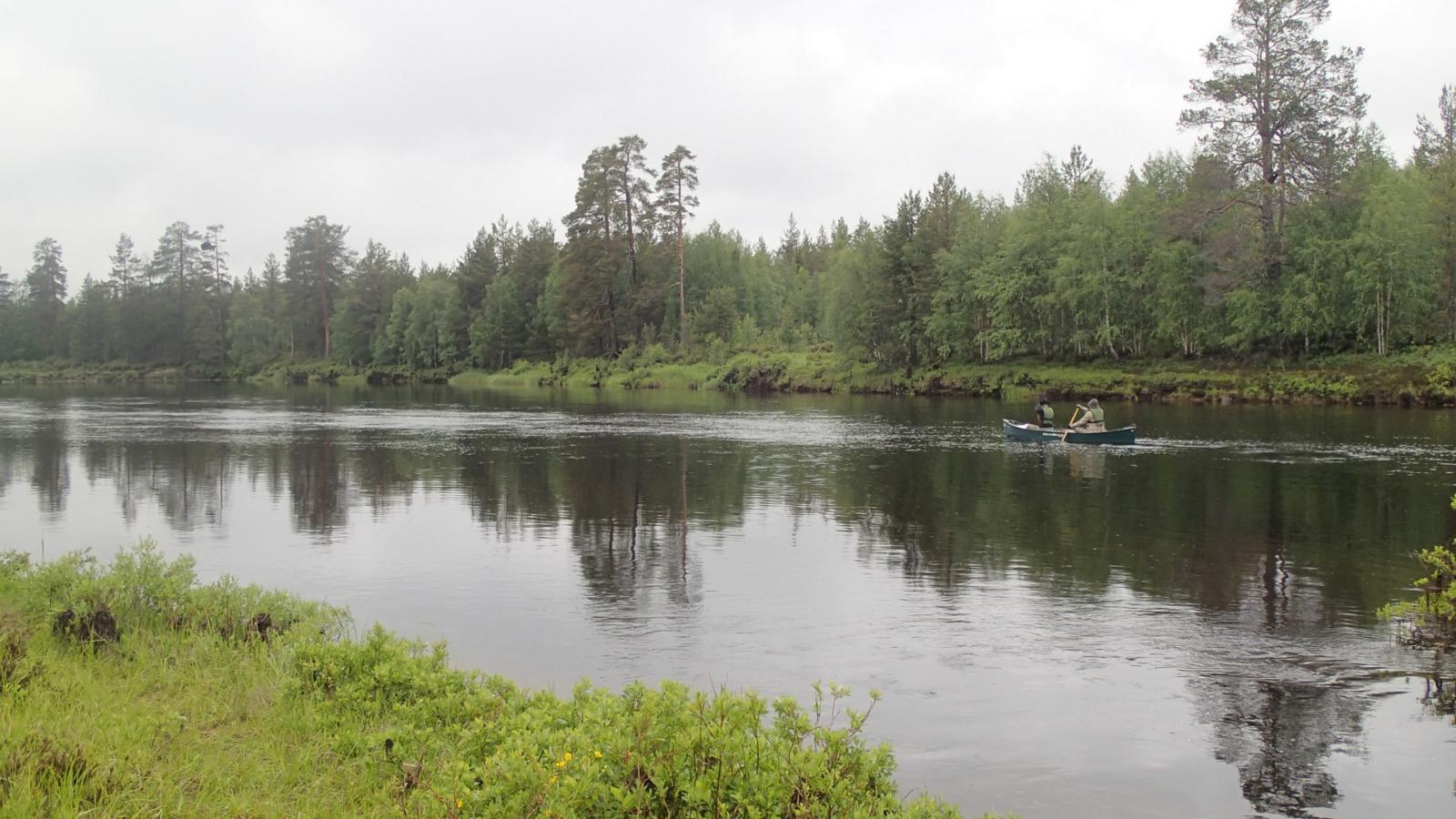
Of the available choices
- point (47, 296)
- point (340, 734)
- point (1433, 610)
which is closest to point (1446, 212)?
point (1433, 610)

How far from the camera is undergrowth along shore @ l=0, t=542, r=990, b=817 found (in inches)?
210

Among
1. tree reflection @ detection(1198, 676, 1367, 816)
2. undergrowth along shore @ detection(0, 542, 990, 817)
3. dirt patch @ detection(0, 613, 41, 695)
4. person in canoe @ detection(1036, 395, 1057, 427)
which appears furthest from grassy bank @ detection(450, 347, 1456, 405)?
dirt patch @ detection(0, 613, 41, 695)

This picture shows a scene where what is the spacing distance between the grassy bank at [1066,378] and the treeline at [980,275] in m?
2.04

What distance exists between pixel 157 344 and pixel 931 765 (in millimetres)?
146734

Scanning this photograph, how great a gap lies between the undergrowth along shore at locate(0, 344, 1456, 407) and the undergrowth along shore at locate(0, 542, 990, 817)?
5380cm

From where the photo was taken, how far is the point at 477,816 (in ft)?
16.8

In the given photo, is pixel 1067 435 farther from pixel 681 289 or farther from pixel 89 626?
pixel 681 289

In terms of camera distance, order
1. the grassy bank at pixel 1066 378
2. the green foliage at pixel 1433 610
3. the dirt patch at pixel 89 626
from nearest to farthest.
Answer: the dirt patch at pixel 89 626, the green foliage at pixel 1433 610, the grassy bank at pixel 1066 378

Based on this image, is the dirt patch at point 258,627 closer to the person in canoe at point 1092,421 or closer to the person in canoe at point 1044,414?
the person in canoe at point 1092,421

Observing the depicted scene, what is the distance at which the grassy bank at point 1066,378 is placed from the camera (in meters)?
52.1

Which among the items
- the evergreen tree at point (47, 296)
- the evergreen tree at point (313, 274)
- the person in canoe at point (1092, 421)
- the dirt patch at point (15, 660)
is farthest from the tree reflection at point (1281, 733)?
the evergreen tree at point (47, 296)

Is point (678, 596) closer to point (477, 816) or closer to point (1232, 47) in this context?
point (477, 816)

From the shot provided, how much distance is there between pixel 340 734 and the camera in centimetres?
738

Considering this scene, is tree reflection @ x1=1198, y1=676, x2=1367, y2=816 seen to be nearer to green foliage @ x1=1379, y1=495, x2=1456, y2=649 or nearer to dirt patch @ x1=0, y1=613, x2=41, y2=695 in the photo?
green foliage @ x1=1379, y1=495, x2=1456, y2=649
